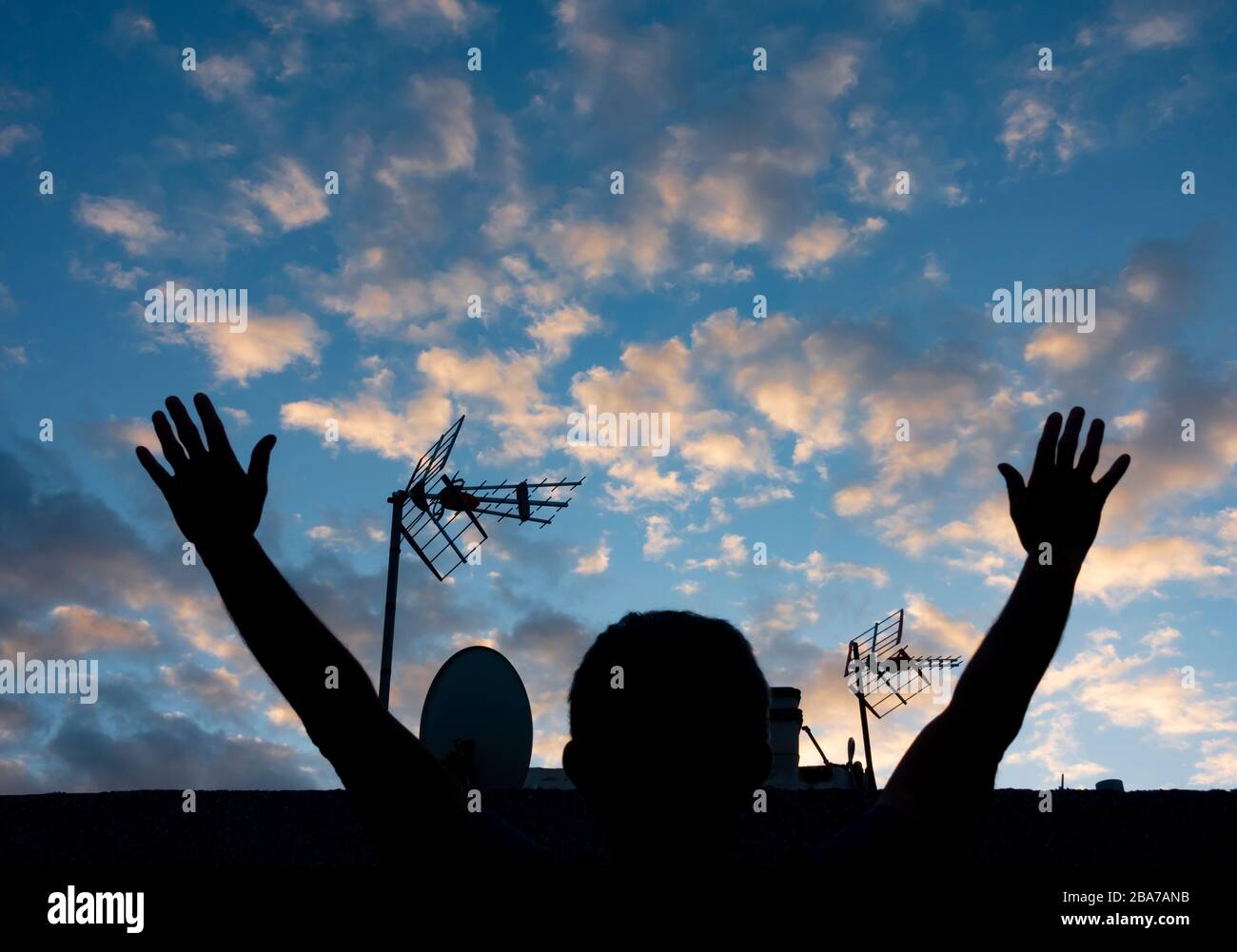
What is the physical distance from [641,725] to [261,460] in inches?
32.2

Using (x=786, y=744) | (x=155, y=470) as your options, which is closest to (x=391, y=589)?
(x=786, y=744)

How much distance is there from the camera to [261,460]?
159 cm

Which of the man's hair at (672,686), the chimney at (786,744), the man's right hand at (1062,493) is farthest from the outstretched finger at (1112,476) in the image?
the chimney at (786,744)

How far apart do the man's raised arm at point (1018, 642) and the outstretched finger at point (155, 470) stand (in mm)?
1241

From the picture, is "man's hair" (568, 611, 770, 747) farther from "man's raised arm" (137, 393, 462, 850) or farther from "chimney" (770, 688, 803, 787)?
"chimney" (770, 688, 803, 787)

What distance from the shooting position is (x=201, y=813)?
4582 millimetres

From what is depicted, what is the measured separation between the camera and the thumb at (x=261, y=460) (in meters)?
1.55

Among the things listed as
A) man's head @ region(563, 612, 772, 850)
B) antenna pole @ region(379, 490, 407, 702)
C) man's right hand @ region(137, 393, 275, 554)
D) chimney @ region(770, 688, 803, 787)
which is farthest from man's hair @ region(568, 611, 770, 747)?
antenna pole @ region(379, 490, 407, 702)

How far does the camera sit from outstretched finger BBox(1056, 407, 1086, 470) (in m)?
1.72

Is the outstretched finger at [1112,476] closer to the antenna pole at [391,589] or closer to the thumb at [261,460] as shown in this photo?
the thumb at [261,460]

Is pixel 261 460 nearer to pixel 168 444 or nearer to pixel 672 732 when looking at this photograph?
pixel 168 444

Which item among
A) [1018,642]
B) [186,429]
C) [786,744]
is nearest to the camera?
[1018,642]
